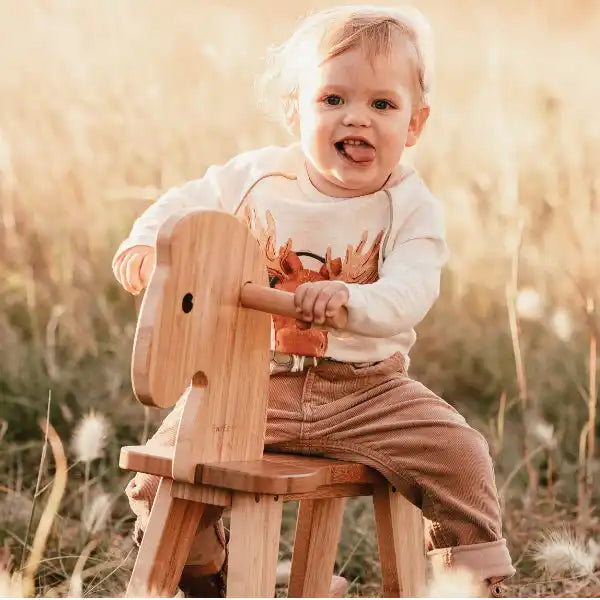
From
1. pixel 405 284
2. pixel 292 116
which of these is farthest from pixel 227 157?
pixel 405 284

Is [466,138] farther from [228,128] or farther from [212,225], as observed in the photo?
[212,225]

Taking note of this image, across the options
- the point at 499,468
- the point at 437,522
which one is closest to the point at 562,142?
the point at 499,468

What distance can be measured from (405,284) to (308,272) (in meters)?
0.20

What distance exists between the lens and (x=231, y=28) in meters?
4.34

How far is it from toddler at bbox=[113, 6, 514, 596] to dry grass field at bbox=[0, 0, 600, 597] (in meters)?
0.89

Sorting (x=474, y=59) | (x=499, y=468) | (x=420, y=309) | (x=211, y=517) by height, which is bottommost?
(x=211, y=517)

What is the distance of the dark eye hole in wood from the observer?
1736 mm

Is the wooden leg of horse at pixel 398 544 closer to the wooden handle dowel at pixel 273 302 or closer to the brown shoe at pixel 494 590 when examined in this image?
the brown shoe at pixel 494 590

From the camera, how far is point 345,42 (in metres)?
1.96

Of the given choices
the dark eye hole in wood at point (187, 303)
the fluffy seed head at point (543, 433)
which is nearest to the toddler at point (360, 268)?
the dark eye hole in wood at point (187, 303)

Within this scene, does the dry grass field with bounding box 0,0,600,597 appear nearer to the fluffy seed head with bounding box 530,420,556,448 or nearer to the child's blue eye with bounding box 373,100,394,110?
the fluffy seed head with bounding box 530,420,556,448

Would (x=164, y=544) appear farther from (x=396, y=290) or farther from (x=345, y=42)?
→ (x=345, y=42)

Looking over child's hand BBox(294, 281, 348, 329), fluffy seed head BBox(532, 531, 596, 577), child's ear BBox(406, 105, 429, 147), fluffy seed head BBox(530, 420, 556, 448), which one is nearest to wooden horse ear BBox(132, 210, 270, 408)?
child's hand BBox(294, 281, 348, 329)

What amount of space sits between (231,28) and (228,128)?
20.1 inches
